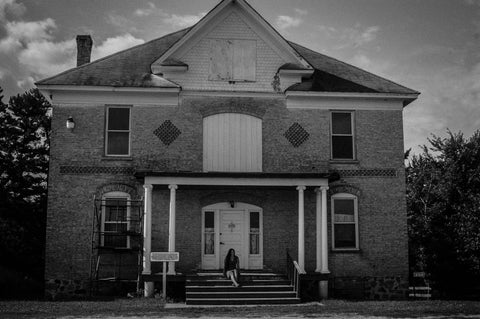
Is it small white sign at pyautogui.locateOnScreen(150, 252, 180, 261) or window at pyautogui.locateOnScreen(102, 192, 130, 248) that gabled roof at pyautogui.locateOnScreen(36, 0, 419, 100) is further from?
small white sign at pyautogui.locateOnScreen(150, 252, 180, 261)

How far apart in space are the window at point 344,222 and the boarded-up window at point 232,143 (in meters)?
2.99

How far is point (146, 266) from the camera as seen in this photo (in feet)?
59.7

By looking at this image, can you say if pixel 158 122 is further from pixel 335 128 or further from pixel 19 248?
pixel 19 248

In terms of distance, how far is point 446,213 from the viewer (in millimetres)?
26828

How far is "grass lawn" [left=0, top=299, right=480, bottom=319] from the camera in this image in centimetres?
1390

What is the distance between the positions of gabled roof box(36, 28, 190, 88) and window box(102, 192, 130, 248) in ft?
12.5

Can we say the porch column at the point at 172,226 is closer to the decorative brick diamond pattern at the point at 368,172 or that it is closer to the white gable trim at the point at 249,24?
the white gable trim at the point at 249,24

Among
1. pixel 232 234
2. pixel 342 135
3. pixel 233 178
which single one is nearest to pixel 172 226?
pixel 233 178

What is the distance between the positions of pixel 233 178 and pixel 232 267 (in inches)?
110

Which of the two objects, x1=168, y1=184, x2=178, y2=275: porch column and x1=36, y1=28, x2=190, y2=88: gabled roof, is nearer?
x1=168, y1=184, x2=178, y2=275: porch column

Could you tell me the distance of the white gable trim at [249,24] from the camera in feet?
65.7

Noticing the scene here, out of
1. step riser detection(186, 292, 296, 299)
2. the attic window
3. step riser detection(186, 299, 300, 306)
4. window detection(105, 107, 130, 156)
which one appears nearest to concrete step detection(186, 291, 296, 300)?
step riser detection(186, 292, 296, 299)

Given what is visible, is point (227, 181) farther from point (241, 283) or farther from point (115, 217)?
point (115, 217)

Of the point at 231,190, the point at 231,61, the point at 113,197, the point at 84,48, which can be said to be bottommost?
the point at 113,197
